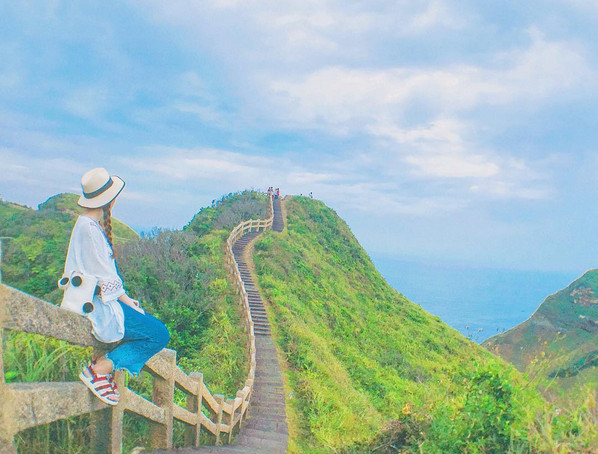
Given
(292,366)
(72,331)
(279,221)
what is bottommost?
(292,366)

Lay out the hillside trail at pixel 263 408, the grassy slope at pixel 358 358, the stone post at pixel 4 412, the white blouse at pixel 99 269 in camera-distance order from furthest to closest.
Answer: the hillside trail at pixel 263 408 < the grassy slope at pixel 358 358 < the white blouse at pixel 99 269 < the stone post at pixel 4 412

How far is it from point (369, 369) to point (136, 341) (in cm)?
1581

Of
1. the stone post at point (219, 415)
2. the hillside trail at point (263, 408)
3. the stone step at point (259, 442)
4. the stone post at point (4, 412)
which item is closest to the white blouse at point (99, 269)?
the stone post at point (4, 412)

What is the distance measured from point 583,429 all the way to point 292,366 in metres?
11.4

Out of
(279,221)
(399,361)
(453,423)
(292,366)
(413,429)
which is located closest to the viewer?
(453,423)

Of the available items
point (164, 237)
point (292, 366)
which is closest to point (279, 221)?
point (164, 237)

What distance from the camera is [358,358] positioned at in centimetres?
1822

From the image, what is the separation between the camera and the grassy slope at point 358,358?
13.9 feet

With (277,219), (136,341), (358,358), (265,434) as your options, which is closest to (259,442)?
(265,434)

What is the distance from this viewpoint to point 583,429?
3141mm

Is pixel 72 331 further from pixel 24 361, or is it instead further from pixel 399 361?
pixel 399 361

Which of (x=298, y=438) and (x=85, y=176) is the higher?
(x=85, y=176)

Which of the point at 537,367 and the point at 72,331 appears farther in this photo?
the point at 537,367

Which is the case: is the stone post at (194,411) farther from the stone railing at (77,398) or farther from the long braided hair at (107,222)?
the long braided hair at (107,222)
